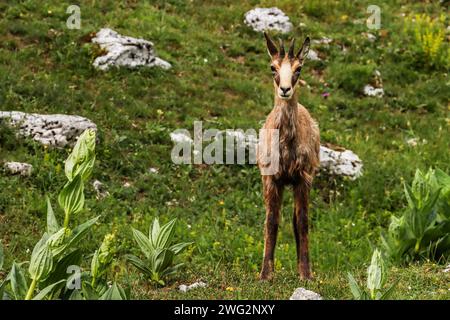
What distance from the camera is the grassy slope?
10.9 metres

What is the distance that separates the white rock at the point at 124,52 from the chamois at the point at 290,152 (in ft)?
27.8

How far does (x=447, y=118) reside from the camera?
640 inches

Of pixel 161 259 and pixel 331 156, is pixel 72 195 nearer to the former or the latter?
pixel 161 259

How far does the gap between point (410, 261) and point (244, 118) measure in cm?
707

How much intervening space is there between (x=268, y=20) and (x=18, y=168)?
32.1 ft

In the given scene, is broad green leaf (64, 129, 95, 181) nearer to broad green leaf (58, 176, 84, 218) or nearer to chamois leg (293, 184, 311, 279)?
broad green leaf (58, 176, 84, 218)

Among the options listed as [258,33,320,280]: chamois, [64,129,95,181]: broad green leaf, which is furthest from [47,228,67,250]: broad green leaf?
[258,33,320,280]: chamois

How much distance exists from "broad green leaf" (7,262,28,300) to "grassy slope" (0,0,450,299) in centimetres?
272

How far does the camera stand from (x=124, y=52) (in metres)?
16.0

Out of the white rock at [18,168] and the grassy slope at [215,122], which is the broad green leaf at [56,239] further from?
the white rock at [18,168]

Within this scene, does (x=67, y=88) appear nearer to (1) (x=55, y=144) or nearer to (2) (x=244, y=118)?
(1) (x=55, y=144)
